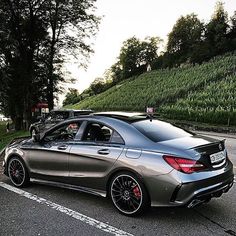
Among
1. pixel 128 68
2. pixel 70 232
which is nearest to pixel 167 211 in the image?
pixel 70 232

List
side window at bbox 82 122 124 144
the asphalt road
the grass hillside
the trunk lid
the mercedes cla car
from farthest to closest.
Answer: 1. the grass hillside
2. side window at bbox 82 122 124 144
3. the trunk lid
4. the mercedes cla car
5. the asphalt road

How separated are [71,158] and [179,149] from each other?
1.97 m

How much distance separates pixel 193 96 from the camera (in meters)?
36.8

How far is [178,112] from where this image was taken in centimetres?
3275

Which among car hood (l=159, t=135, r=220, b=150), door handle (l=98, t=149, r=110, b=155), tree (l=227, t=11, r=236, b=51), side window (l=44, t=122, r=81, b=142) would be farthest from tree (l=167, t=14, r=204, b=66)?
door handle (l=98, t=149, r=110, b=155)

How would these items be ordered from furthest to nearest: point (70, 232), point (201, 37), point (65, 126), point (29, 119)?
point (201, 37)
point (29, 119)
point (65, 126)
point (70, 232)

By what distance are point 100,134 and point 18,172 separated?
215cm

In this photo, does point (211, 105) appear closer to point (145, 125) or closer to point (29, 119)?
point (29, 119)

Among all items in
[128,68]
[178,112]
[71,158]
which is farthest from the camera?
[128,68]

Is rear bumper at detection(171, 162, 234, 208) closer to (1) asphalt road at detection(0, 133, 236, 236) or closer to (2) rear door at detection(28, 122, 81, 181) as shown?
(1) asphalt road at detection(0, 133, 236, 236)

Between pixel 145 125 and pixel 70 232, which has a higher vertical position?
pixel 145 125

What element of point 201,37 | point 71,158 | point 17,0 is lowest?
point 71,158

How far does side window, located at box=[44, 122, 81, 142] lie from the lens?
6.41 meters

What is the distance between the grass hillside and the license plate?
21856mm
